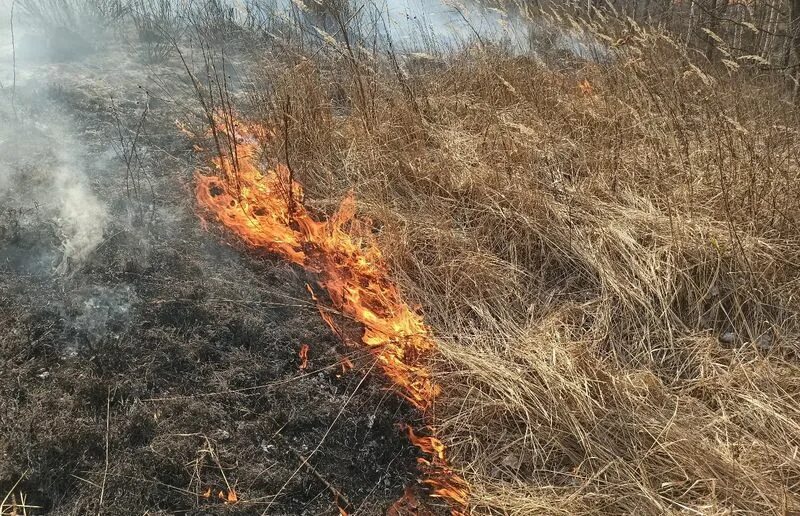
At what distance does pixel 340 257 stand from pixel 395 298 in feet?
1.31

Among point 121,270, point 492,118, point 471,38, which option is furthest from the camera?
point 471,38

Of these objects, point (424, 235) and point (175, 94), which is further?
point (175, 94)

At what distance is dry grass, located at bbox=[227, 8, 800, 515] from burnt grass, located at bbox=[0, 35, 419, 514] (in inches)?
18.8

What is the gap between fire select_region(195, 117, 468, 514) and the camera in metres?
2.43

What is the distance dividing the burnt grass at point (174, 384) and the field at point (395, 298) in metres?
0.01

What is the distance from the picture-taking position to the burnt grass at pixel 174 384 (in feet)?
6.44

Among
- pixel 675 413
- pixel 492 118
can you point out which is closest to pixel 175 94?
pixel 492 118

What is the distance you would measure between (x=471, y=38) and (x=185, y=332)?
169 inches

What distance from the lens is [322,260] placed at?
2.96m

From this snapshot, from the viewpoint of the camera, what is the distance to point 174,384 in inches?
90.0

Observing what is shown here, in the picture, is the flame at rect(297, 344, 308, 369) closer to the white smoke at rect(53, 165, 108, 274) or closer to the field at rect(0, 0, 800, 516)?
the field at rect(0, 0, 800, 516)

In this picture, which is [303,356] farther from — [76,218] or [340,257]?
[76,218]

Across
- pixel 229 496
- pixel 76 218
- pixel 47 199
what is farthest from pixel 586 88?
pixel 229 496

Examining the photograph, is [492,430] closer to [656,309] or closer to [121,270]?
[656,309]
